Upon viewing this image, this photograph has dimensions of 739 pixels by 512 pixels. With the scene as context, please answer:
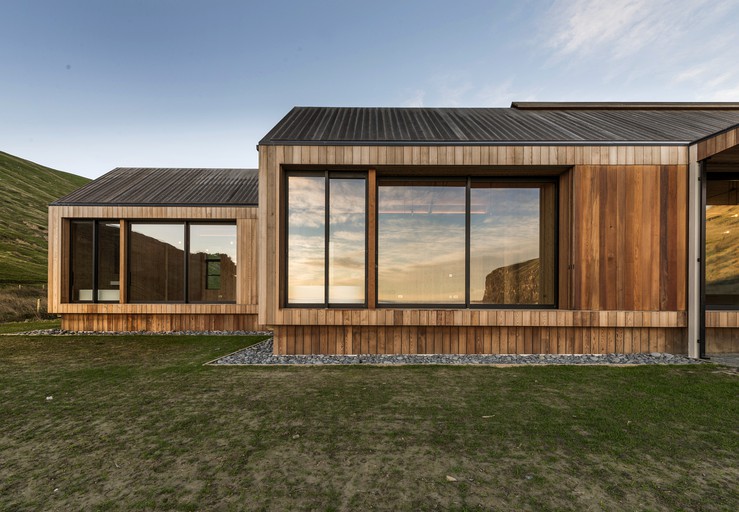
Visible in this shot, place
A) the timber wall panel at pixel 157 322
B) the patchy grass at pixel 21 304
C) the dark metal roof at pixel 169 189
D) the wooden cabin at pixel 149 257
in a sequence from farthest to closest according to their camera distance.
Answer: the patchy grass at pixel 21 304 → the dark metal roof at pixel 169 189 → the timber wall panel at pixel 157 322 → the wooden cabin at pixel 149 257

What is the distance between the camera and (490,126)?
6188mm

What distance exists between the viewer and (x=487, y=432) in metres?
2.65

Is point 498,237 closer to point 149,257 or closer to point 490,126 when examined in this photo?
point 490,126

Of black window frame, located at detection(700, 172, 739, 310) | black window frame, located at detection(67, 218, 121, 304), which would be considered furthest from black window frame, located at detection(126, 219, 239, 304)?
black window frame, located at detection(700, 172, 739, 310)

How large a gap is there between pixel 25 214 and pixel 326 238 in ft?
129

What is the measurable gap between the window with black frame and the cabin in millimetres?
25

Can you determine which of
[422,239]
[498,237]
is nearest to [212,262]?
[422,239]

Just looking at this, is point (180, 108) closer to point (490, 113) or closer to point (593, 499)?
point (490, 113)

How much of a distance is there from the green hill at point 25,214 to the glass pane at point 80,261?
409 inches

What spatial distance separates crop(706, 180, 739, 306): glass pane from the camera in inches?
223

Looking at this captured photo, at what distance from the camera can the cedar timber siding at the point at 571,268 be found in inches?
201

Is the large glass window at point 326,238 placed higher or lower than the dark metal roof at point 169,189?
lower

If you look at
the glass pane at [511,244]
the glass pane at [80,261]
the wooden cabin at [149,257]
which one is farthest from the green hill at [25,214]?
the glass pane at [511,244]

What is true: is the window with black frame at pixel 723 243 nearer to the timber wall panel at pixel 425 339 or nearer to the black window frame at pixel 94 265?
the timber wall panel at pixel 425 339
